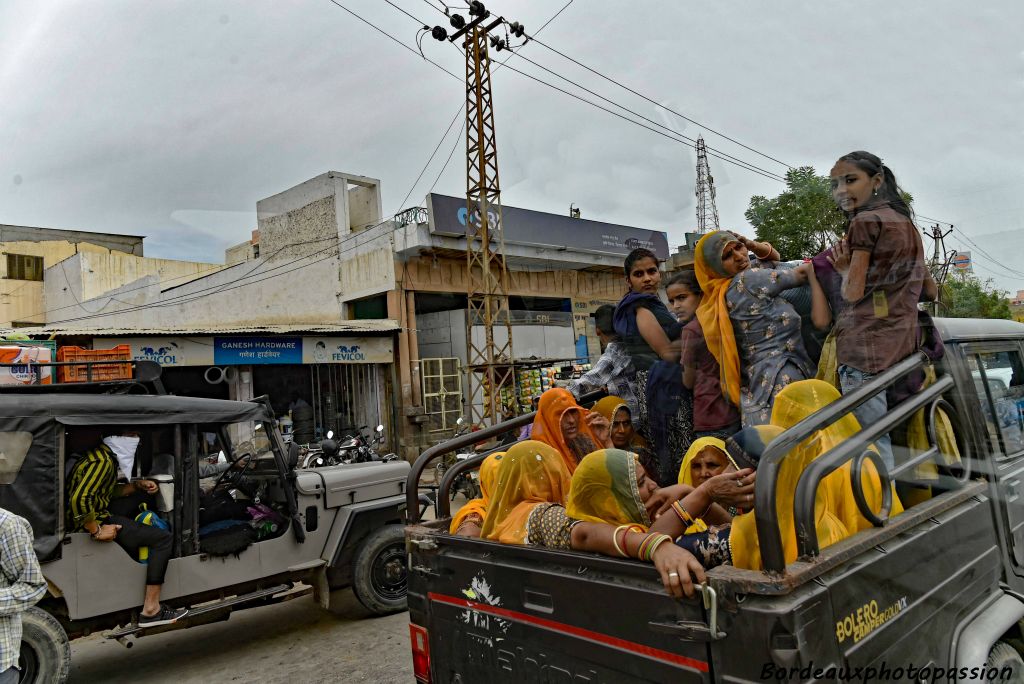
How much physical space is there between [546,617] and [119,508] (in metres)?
3.57

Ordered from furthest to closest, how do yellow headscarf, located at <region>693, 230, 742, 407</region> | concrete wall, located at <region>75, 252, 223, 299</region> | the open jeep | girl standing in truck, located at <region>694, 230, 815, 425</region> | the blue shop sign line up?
concrete wall, located at <region>75, 252, 223, 299</region> < the blue shop sign < the open jeep < yellow headscarf, located at <region>693, 230, 742, 407</region> < girl standing in truck, located at <region>694, 230, 815, 425</region>

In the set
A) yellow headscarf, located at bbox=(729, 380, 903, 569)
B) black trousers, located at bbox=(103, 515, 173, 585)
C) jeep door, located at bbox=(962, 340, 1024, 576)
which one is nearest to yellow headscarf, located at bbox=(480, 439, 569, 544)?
yellow headscarf, located at bbox=(729, 380, 903, 569)

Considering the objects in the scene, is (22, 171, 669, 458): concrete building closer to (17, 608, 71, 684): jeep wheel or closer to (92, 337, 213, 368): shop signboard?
(92, 337, 213, 368): shop signboard

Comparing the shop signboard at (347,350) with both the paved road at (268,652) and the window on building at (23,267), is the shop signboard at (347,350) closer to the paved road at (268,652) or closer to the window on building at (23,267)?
the paved road at (268,652)

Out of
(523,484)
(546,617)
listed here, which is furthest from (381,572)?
(546,617)

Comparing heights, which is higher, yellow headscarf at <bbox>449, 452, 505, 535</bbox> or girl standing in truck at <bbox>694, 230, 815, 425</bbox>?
girl standing in truck at <bbox>694, 230, 815, 425</bbox>

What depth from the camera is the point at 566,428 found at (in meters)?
3.08

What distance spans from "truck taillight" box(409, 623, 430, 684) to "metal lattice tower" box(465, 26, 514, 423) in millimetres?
12038

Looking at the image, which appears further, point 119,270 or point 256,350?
point 119,270

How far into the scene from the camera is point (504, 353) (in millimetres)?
16312

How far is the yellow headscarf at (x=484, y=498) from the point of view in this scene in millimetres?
3074

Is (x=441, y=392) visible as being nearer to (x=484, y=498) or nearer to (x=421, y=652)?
(x=484, y=498)

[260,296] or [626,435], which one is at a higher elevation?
[260,296]

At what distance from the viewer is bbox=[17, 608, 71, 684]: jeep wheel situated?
12.0 feet
